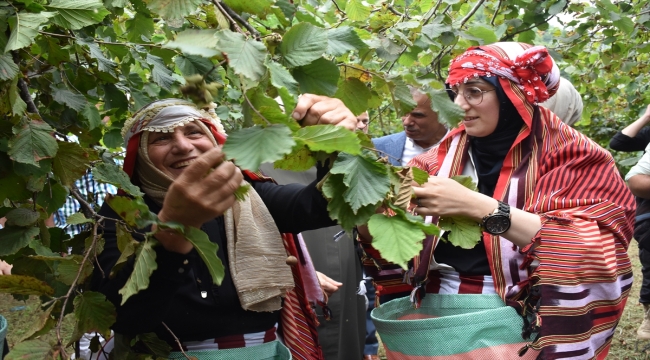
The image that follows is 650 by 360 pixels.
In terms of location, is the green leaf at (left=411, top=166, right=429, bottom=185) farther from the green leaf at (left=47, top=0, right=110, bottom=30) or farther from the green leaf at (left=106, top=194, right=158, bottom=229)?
the green leaf at (left=47, top=0, right=110, bottom=30)

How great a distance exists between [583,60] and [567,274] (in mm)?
5194

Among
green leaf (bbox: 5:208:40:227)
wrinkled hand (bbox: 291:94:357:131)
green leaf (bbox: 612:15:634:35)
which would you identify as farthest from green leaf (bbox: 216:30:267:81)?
green leaf (bbox: 612:15:634:35)

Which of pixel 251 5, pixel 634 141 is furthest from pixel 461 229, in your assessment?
pixel 634 141

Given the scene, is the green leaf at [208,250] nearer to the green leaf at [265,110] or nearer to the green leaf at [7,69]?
the green leaf at [265,110]

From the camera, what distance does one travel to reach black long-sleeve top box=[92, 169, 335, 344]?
1644 mm

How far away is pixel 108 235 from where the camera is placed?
1.81 m

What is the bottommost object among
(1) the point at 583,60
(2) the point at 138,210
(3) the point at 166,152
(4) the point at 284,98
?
(1) the point at 583,60

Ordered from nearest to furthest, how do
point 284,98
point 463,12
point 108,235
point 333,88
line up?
point 284,98 < point 333,88 < point 108,235 < point 463,12

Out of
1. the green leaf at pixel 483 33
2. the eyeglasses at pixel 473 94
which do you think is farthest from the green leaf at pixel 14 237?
the green leaf at pixel 483 33

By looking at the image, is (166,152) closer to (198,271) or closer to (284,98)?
(198,271)

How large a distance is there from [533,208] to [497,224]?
0.23m

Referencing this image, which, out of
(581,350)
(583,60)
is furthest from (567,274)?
(583,60)

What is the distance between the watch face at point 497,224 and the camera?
79.4 inches

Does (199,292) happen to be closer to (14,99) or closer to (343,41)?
(14,99)
